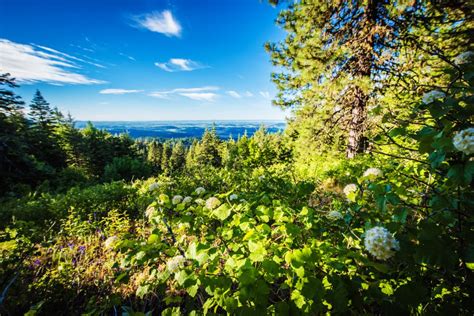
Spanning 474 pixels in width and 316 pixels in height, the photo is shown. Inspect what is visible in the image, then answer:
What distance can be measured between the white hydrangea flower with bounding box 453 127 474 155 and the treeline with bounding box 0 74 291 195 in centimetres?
360

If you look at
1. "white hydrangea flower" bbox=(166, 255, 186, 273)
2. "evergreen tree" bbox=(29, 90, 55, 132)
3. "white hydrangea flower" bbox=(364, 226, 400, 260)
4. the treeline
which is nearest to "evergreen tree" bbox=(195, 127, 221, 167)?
the treeline

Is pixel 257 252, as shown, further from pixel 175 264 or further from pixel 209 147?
pixel 209 147

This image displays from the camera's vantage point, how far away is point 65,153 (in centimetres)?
3089

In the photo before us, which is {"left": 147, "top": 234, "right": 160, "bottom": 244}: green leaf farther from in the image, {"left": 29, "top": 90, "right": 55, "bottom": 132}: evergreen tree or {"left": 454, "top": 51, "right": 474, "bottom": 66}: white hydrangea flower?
{"left": 29, "top": 90, "right": 55, "bottom": 132}: evergreen tree

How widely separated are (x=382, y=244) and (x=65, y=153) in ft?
132

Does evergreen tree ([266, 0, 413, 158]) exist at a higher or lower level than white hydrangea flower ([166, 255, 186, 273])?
higher

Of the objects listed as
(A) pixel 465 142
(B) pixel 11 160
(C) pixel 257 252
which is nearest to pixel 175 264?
(C) pixel 257 252

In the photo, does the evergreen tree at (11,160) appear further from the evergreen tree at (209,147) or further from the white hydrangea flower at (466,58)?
the evergreen tree at (209,147)

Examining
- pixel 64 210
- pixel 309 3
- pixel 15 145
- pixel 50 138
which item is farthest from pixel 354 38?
pixel 50 138

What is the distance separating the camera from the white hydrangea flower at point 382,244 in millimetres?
992

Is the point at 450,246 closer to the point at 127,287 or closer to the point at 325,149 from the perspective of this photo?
the point at 127,287

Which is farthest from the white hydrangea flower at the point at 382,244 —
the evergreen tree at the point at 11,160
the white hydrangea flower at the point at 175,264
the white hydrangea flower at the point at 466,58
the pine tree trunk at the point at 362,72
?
the evergreen tree at the point at 11,160

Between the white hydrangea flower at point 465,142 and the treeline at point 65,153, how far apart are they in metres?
3.60

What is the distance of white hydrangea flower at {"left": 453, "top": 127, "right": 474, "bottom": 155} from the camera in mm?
834
